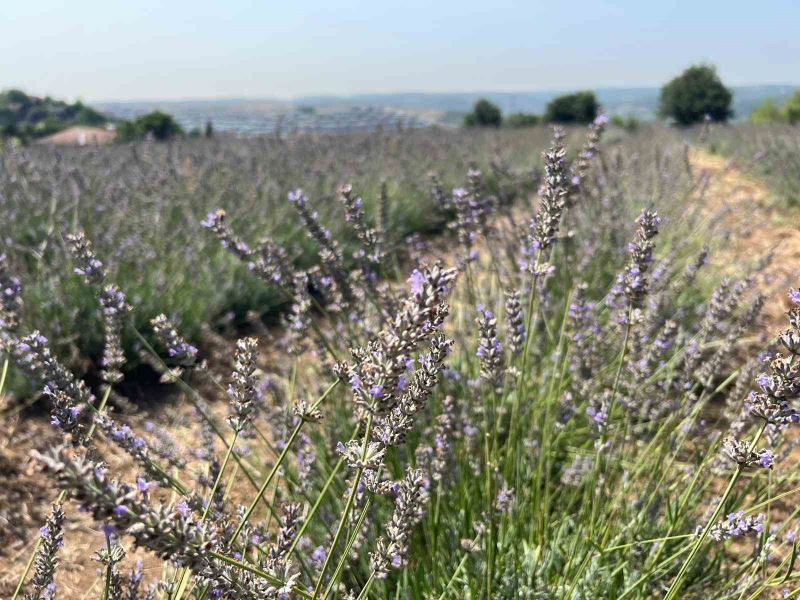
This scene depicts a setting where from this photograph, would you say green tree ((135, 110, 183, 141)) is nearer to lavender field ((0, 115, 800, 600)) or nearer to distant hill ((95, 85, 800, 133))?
distant hill ((95, 85, 800, 133))

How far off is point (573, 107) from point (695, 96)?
8295 millimetres

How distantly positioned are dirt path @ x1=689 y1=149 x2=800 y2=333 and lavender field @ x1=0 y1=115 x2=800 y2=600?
99 millimetres

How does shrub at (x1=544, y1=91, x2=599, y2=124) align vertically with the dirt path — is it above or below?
above

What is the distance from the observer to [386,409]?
0.87 m

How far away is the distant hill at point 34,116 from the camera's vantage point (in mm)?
32750

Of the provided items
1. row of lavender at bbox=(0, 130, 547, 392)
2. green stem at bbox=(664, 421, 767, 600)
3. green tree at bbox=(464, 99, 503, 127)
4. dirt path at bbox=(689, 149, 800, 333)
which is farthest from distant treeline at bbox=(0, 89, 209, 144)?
green stem at bbox=(664, 421, 767, 600)

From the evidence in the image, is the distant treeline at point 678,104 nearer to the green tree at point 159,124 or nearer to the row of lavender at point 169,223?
the green tree at point 159,124

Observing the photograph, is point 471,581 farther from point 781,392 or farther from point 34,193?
point 34,193

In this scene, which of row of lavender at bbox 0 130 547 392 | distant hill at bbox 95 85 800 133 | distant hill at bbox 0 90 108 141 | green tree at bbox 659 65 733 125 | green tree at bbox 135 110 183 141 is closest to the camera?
row of lavender at bbox 0 130 547 392

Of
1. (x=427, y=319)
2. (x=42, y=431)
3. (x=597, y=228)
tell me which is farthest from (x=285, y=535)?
(x=597, y=228)

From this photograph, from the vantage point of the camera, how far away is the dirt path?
4324mm

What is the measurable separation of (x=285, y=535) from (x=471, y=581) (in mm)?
721

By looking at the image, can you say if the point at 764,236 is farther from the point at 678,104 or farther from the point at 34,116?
the point at 34,116

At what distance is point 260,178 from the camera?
19.1 feet
